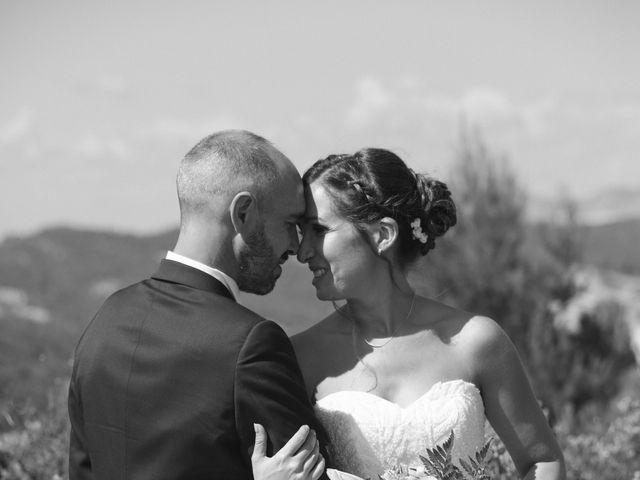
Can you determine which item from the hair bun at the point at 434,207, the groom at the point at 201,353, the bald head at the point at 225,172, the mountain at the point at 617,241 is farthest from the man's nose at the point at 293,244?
the mountain at the point at 617,241

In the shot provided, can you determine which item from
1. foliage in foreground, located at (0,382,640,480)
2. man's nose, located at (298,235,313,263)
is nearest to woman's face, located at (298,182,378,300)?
man's nose, located at (298,235,313,263)

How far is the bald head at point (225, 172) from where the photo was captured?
3.08m

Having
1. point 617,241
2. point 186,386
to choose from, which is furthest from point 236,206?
point 617,241

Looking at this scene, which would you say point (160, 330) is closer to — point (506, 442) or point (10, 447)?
point (506, 442)

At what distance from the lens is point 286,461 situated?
2.77 m

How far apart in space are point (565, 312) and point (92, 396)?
1268cm

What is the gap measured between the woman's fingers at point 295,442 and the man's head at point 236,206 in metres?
0.61

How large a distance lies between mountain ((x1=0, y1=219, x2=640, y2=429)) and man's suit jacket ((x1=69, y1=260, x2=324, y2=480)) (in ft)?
30.7

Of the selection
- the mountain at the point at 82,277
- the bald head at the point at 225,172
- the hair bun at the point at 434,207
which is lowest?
the mountain at the point at 82,277

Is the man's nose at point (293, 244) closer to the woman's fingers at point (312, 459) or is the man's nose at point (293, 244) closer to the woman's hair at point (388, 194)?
the woman's hair at point (388, 194)

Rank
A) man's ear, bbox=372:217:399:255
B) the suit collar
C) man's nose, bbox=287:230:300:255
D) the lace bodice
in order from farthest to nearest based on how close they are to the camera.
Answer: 1. man's ear, bbox=372:217:399:255
2. the lace bodice
3. man's nose, bbox=287:230:300:255
4. the suit collar

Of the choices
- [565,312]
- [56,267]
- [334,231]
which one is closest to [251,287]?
[334,231]

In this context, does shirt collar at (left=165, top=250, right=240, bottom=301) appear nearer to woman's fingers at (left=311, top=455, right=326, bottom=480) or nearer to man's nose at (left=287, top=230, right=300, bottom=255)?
man's nose at (left=287, top=230, right=300, bottom=255)

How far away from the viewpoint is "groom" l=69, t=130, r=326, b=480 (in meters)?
2.78
